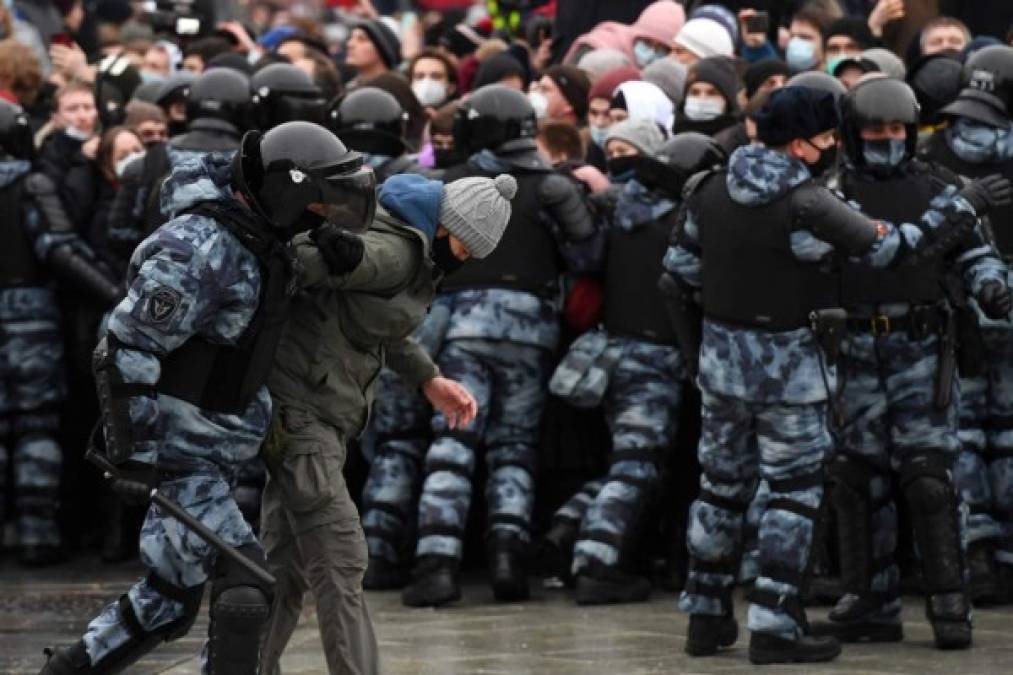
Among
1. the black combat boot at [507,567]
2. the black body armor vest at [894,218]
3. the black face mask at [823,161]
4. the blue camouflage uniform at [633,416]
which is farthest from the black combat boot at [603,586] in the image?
the black face mask at [823,161]

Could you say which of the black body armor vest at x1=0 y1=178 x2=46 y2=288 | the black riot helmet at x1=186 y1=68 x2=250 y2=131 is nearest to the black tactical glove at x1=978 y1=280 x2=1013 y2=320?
the black riot helmet at x1=186 y1=68 x2=250 y2=131

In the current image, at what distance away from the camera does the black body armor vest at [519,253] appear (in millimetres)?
11883

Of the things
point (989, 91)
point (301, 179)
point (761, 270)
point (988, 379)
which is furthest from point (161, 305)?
point (988, 379)

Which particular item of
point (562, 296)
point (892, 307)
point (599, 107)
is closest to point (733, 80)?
point (599, 107)

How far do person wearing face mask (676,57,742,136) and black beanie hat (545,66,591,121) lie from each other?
3.22ft

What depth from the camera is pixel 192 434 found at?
823 cm

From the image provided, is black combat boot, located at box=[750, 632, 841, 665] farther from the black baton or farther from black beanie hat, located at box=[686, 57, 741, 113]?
black beanie hat, located at box=[686, 57, 741, 113]

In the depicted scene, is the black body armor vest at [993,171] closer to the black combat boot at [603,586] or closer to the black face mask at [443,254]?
the black combat boot at [603,586]

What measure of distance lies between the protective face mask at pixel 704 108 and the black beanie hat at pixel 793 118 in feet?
10.6

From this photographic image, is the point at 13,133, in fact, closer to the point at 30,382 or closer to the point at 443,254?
the point at 30,382

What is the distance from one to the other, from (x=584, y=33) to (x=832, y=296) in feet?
22.2

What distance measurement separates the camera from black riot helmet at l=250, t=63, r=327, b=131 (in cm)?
1327

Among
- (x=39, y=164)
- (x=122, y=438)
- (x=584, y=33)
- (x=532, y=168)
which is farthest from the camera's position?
(x=584, y=33)

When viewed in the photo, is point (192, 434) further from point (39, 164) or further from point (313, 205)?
point (39, 164)
